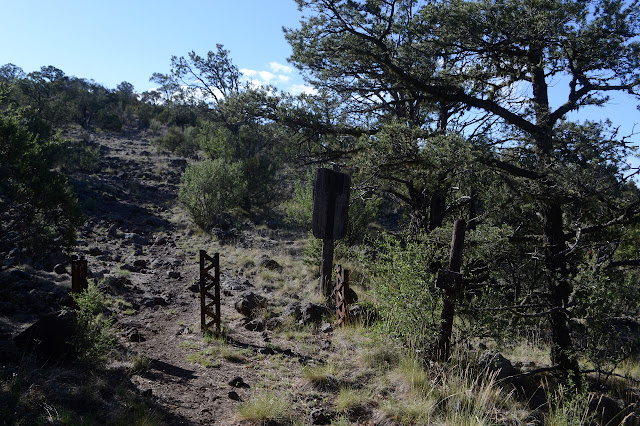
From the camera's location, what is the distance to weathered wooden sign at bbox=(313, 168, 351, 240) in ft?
29.5

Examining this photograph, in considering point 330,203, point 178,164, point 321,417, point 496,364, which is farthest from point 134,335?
point 178,164

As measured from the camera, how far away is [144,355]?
21.6ft

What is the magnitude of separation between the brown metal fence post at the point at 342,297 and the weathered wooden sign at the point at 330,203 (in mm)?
1001

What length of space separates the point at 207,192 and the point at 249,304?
480 inches

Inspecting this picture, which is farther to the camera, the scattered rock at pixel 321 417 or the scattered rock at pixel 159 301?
the scattered rock at pixel 159 301

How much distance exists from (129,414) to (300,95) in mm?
8249

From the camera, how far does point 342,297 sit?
8.46 m

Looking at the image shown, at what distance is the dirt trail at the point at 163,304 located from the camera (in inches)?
215

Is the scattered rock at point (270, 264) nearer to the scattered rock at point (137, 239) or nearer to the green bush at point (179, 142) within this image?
the scattered rock at point (137, 239)

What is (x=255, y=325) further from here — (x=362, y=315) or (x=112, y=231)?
(x=112, y=231)

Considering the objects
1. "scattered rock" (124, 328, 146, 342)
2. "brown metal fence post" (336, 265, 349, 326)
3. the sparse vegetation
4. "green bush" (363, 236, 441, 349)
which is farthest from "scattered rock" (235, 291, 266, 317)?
"green bush" (363, 236, 441, 349)

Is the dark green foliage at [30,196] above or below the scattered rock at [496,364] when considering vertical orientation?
above

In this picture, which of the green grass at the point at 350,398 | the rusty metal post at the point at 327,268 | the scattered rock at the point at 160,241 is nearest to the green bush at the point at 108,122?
the scattered rock at the point at 160,241

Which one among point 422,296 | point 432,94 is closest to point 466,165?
point 422,296
